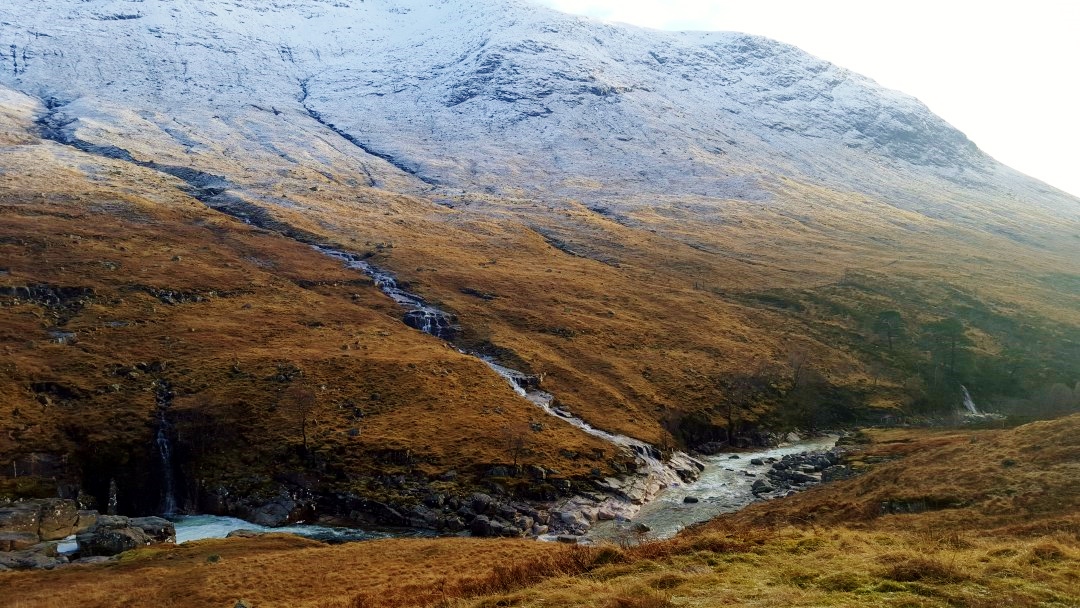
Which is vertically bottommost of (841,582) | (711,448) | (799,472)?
(711,448)

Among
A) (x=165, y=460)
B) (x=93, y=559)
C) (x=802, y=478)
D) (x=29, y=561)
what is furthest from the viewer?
(x=802, y=478)

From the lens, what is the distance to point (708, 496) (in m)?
66.8

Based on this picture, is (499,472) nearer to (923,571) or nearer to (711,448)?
(711,448)

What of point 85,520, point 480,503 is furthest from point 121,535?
point 480,503

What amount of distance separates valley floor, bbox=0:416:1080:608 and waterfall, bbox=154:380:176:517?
1482 cm

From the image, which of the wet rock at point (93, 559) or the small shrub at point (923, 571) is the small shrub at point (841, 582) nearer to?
the small shrub at point (923, 571)

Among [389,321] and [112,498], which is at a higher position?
[389,321]

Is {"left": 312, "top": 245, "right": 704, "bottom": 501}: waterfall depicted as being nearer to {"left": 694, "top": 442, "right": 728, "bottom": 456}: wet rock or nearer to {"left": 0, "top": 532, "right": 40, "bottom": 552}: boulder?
{"left": 694, "top": 442, "right": 728, "bottom": 456}: wet rock

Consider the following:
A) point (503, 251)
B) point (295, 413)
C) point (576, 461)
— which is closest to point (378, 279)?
point (503, 251)

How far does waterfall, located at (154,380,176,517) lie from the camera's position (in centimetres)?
6156

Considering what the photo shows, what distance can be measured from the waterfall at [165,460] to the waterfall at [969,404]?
106 metres

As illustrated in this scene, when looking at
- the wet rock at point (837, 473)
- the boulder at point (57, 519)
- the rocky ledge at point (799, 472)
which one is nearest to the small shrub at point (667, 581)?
the rocky ledge at point (799, 472)

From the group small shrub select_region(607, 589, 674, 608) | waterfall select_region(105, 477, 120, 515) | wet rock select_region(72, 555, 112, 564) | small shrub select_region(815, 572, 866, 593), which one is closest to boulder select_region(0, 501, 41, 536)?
wet rock select_region(72, 555, 112, 564)

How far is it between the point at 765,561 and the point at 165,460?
2329 inches
